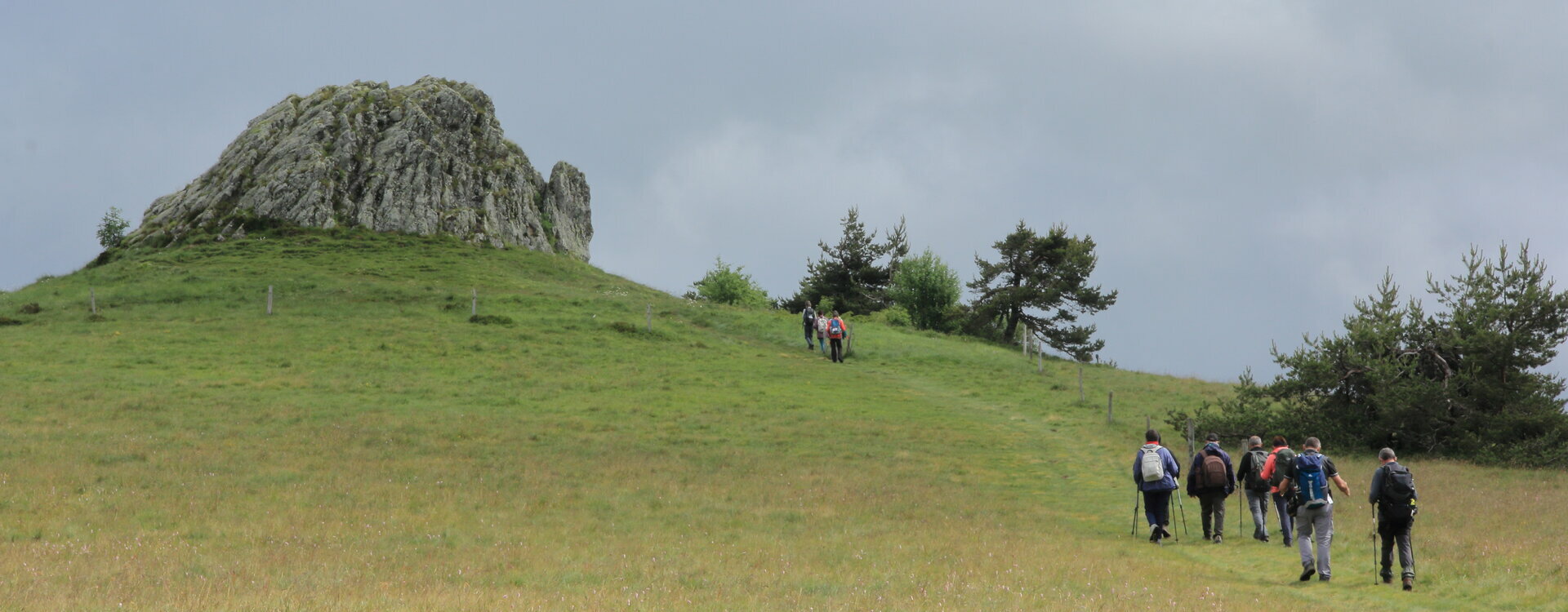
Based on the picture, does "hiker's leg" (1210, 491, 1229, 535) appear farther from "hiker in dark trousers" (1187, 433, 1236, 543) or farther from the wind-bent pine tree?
the wind-bent pine tree

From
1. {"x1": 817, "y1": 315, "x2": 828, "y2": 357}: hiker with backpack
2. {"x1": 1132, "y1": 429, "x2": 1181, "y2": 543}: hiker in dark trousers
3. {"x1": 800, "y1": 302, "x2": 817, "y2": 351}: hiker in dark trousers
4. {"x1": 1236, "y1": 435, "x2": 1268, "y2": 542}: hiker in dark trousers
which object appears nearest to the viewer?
{"x1": 1132, "y1": 429, "x2": 1181, "y2": 543}: hiker in dark trousers

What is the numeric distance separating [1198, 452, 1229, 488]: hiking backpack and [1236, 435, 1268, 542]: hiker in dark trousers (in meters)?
0.73

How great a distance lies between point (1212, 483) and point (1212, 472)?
0.22m

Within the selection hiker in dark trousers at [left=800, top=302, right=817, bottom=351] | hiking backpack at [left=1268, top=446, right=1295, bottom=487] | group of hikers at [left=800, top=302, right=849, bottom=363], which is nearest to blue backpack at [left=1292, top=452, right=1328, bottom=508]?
hiking backpack at [left=1268, top=446, right=1295, bottom=487]

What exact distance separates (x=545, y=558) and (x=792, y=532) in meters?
5.25

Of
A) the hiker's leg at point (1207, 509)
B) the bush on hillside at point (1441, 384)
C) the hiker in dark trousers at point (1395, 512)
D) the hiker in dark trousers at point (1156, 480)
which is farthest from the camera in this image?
the bush on hillside at point (1441, 384)

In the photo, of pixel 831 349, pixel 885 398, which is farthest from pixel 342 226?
pixel 885 398

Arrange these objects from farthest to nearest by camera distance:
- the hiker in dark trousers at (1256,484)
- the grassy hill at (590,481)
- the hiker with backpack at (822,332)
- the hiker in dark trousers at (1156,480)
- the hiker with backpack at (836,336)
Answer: the hiker with backpack at (822,332) < the hiker with backpack at (836,336) < the hiker in dark trousers at (1256,484) < the hiker in dark trousers at (1156,480) < the grassy hill at (590,481)

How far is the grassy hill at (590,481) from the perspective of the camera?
47.4ft

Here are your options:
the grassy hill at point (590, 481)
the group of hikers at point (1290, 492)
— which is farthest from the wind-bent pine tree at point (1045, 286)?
the group of hikers at point (1290, 492)

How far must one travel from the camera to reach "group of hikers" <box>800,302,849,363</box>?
49.8 m

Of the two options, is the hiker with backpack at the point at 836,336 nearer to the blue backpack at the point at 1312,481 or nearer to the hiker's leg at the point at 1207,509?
the hiker's leg at the point at 1207,509

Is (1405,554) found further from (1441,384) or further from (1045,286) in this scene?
(1045,286)

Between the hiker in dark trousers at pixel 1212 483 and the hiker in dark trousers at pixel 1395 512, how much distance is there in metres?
3.78
